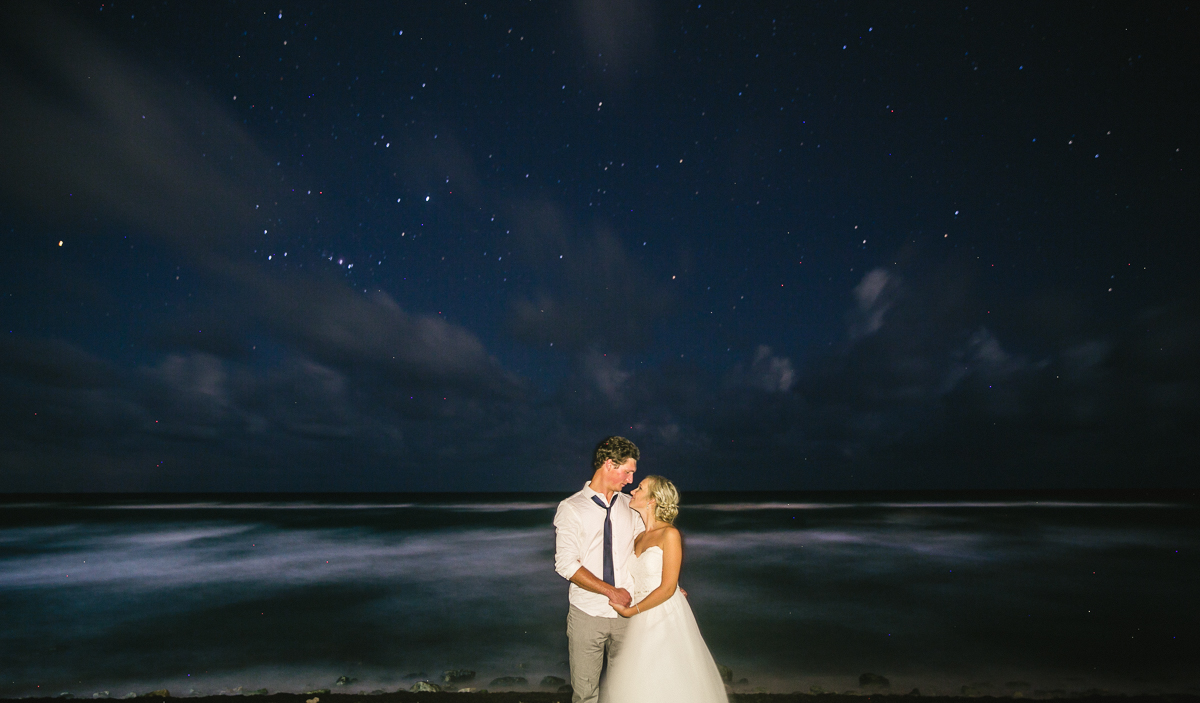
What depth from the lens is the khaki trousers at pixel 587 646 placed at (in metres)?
3.71

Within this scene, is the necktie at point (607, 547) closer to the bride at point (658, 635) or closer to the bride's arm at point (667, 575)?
the bride at point (658, 635)

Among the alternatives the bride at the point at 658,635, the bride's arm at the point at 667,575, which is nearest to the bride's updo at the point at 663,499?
the bride at the point at 658,635

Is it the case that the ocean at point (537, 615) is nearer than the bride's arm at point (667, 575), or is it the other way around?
the bride's arm at point (667, 575)

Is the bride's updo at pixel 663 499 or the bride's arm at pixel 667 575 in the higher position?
the bride's updo at pixel 663 499

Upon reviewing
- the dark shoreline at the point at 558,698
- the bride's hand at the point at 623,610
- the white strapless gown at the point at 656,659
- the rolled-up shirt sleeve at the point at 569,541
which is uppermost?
the rolled-up shirt sleeve at the point at 569,541

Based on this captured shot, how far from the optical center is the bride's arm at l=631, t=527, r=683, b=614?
3682 millimetres

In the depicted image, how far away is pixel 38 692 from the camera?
24.9 ft

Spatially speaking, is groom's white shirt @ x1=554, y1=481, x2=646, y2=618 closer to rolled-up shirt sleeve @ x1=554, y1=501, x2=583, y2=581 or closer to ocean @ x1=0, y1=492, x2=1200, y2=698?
rolled-up shirt sleeve @ x1=554, y1=501, x2=583, y2=581

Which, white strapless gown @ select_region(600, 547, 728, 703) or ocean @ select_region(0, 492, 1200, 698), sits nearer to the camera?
white strapless gown @ select_region(600, 547, 728, 703)

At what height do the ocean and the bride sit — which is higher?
the bride

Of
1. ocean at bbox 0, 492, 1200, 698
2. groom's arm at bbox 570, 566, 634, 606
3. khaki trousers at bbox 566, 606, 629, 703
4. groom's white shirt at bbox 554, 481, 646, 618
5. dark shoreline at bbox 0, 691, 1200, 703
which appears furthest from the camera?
ocean at bbox 0, 492, 1200, 698

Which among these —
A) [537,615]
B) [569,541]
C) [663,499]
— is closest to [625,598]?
[569,541]

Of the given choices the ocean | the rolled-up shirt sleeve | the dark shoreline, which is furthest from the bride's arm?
the ocean

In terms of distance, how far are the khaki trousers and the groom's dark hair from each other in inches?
38.9
